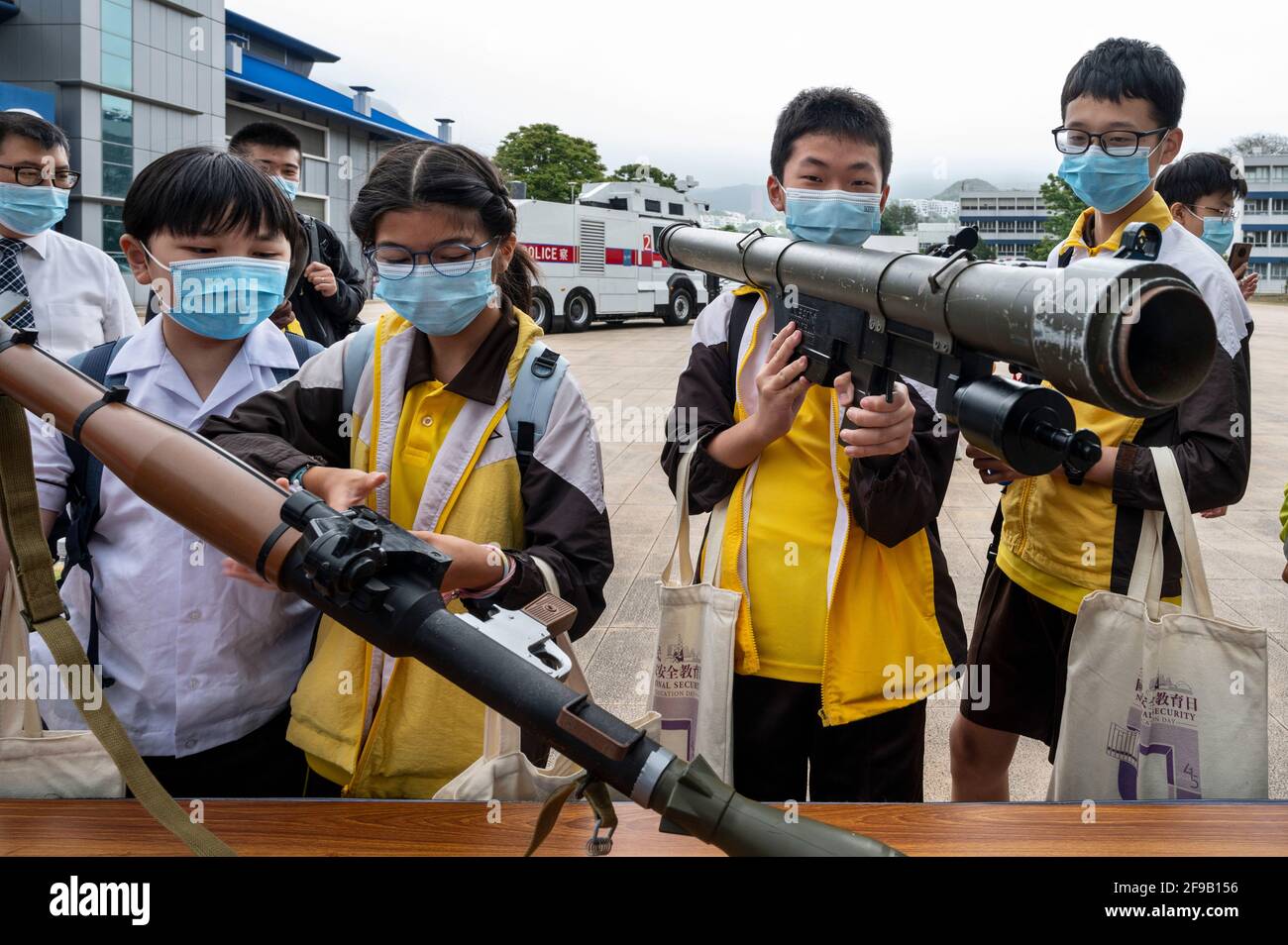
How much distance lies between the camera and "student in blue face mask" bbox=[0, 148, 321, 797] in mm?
1875

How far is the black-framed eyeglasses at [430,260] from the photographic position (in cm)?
196

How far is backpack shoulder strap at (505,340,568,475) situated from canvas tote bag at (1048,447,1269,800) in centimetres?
112

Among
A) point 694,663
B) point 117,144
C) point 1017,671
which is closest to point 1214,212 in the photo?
point 1017,671

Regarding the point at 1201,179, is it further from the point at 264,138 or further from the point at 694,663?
the point at 264,138

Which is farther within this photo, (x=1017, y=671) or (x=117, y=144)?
(x=117, y=144)

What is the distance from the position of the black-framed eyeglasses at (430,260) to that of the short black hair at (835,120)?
30.7 inches

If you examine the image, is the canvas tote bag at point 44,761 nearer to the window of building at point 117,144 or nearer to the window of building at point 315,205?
the window of building at point 117,144

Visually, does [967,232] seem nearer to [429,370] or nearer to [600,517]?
Result: [600,517]

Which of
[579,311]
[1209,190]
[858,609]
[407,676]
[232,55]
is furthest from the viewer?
[232,55]

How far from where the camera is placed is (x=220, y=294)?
205cm

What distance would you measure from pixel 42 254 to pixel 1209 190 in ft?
16.7

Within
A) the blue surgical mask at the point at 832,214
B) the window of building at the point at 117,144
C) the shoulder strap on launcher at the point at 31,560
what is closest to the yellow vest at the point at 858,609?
the blue surgical mask at the point at 832,214

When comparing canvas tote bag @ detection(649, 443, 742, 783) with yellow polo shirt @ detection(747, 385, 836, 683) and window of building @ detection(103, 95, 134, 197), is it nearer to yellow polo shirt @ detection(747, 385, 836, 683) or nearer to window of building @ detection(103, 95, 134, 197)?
yellow polo shirt @ detection(747, 385, 836, 683)

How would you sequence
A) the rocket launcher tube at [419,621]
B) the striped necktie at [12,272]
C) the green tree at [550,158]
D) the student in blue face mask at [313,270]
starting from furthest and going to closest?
the green tree at [550,158] → the student in blue face mask at [313,270] → the striped necktie at [12,272] → the rocket launcher tube at [419,621]
